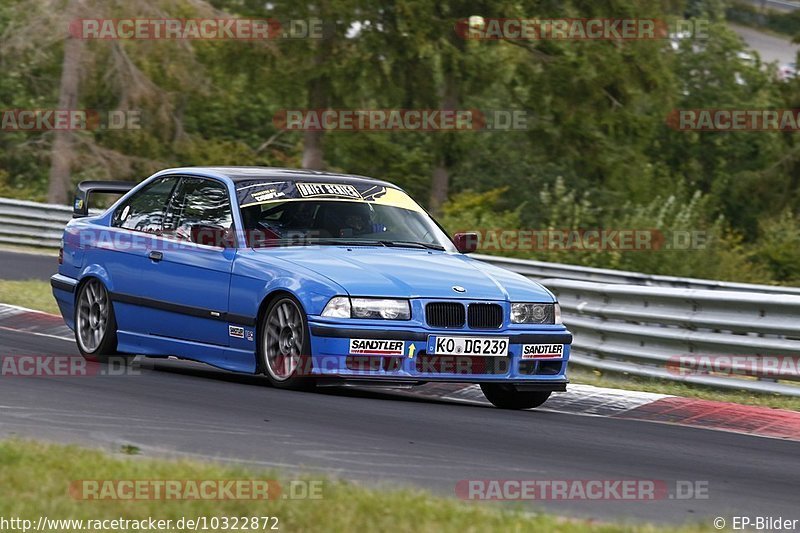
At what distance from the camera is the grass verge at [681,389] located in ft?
34.7

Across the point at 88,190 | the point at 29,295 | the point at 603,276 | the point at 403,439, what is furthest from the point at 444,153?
the point at 403,439

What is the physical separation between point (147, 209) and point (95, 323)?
37.6 inches

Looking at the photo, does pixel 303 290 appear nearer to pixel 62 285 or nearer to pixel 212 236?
pixel 212 236

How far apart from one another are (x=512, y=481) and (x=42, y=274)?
1608 cm

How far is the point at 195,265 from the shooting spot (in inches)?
403

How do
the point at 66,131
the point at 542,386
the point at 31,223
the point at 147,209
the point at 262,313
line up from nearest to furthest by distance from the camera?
the point at 262,313 → the point at 542,386 → the point at 147,209 → the point at 31,223 → the point at 66,131

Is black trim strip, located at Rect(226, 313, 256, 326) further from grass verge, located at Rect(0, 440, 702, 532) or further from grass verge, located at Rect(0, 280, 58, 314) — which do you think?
grass verge, located at Rect(0, 280, 58, 314)

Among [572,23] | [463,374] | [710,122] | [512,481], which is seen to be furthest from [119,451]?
[710,122]

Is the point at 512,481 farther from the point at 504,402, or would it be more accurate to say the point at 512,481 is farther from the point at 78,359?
the point at 78,359

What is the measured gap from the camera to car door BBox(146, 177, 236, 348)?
9984 millimetres

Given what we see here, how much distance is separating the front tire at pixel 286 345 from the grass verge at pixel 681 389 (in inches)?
118

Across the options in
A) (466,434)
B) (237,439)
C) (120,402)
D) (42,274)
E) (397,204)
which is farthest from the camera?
(42,274)

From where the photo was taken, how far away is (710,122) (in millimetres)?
63375

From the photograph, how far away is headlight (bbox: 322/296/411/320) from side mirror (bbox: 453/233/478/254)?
1.52m
